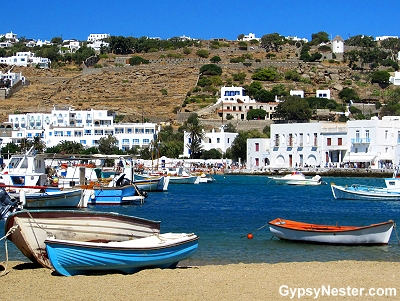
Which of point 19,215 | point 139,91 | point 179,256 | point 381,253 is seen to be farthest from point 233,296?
point 139,91

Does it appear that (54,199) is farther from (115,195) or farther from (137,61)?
(137,61)

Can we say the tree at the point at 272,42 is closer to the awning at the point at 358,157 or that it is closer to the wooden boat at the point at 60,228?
the awning at the point at 358,157

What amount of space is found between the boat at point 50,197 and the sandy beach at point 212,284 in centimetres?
1315

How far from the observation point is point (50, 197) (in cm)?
2878

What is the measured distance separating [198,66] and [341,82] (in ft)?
67.4

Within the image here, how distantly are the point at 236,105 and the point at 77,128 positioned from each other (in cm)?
1954

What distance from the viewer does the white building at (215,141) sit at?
77.5 m

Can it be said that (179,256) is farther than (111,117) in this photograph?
No

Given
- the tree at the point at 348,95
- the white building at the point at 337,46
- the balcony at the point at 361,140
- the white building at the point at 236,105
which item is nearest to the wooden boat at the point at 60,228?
the balcony at the point at 361,140

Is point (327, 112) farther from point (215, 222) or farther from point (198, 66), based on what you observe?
point (215, 222)

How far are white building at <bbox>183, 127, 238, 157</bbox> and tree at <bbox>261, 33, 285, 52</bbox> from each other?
47.4 metres

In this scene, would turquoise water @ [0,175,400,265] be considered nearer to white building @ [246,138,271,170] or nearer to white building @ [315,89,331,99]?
white building @ [246,138,271,170]

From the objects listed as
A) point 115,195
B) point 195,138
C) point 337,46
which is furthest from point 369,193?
point 337,46

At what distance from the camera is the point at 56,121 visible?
87.8 meters
